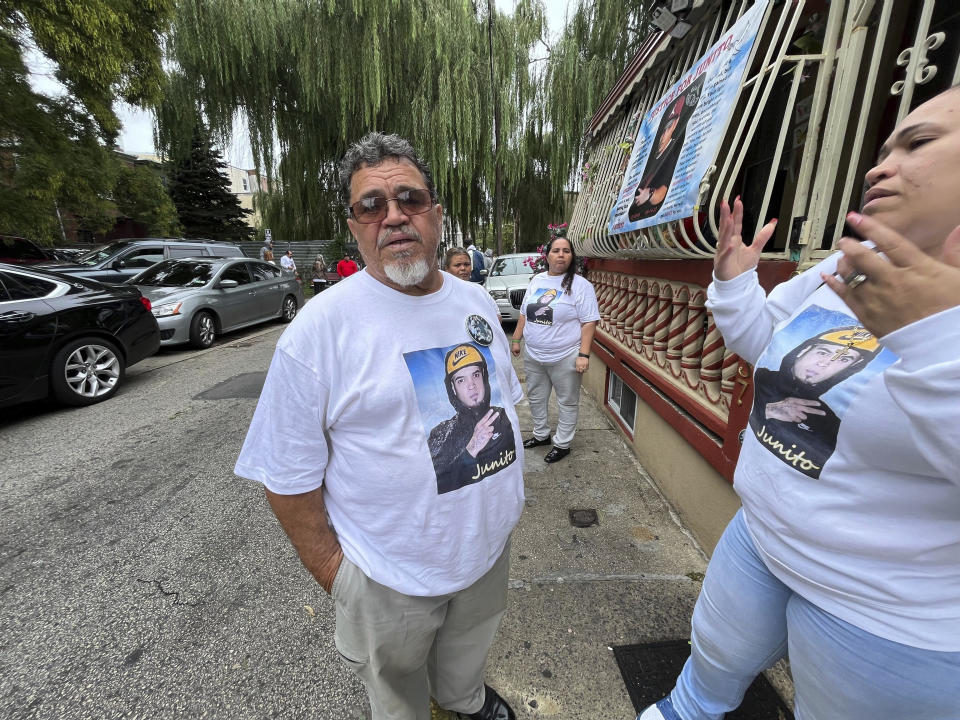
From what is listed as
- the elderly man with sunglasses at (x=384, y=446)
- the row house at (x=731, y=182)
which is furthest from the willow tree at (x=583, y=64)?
the elderly man with sunglasses at (x=384, y=446)

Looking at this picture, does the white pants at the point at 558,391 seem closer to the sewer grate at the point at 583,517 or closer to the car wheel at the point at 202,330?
the sewer grate at the point at 583,517

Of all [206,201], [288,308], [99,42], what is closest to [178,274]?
[288,308]

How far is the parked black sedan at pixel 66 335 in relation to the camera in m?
4.04

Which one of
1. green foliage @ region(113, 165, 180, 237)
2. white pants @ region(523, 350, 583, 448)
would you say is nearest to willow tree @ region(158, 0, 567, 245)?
green foliage @ region(113, 165, 180, 237)

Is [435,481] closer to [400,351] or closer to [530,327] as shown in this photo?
[400,351]

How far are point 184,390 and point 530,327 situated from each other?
14.8 ft

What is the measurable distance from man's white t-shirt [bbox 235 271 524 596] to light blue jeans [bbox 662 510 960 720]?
2.31ft

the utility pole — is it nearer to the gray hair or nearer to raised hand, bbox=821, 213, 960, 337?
the gray hair

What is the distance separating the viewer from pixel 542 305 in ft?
11.2

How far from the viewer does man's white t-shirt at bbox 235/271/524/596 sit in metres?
1.14

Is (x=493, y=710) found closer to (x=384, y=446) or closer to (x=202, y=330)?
(x=384, y=446)

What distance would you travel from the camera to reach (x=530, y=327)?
3.47 metres

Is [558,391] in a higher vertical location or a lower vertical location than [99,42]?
lower

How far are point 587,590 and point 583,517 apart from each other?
25.3 inches
